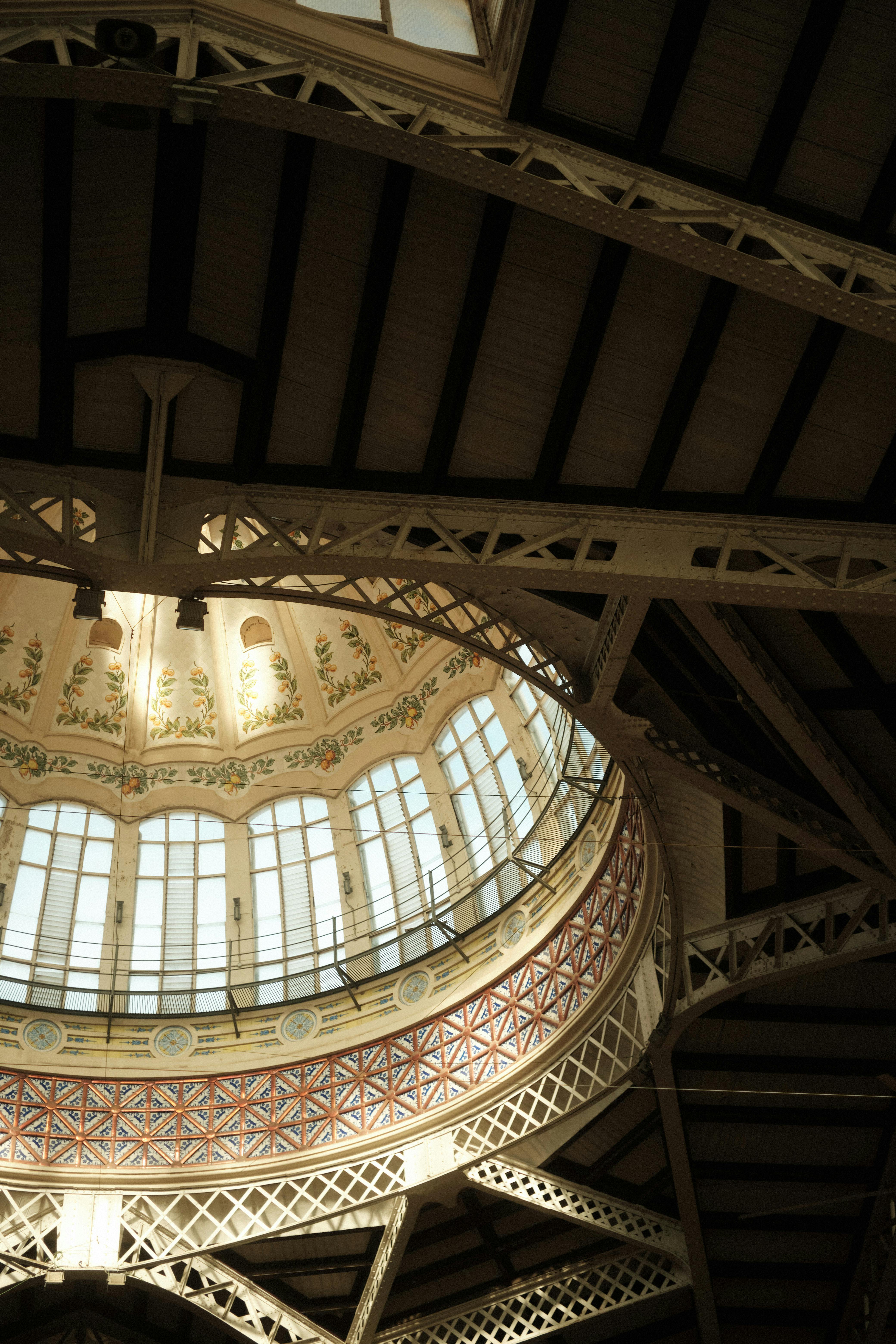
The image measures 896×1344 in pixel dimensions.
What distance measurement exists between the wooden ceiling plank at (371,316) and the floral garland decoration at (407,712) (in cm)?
1345

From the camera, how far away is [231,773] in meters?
27.4

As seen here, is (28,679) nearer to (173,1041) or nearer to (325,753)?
(325,753)

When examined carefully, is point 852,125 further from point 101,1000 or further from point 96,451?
point 101,1000

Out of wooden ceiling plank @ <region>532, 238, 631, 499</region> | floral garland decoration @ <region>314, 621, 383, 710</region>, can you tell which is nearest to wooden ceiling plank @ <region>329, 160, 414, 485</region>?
wooden ceiling plank @ <region>532, 238, 631, 499</region>

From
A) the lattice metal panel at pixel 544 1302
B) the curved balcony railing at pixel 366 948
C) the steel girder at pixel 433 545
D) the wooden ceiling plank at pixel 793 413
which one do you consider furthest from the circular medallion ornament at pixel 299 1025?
the wooden ceiling plank at pixel 793 413

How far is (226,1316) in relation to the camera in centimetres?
2133

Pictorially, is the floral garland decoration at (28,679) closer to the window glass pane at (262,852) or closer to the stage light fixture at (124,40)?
the window glass pane at (262,852)

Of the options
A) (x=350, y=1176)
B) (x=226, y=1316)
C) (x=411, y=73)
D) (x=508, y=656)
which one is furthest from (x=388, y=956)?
(x=411, y=73)

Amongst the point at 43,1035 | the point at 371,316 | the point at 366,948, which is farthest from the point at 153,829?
the point at 371,316

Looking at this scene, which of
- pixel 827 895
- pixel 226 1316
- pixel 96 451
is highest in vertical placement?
pixel 96 451

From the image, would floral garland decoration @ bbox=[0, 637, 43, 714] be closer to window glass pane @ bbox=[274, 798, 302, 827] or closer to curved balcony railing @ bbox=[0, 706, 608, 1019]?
curved balcony railing @ bbox=[0, 706, 608, 1019]

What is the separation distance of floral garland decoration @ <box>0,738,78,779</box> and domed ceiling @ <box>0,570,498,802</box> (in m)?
0.03

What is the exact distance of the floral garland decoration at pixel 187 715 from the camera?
27.7 meters

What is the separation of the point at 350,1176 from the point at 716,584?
551 inches
